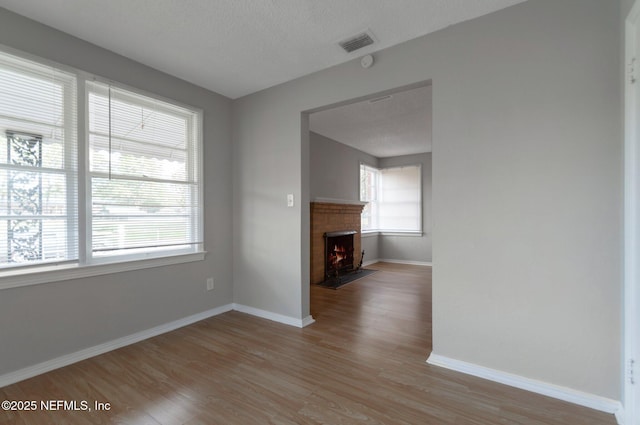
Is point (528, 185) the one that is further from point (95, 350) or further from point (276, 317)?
point (95, 350)

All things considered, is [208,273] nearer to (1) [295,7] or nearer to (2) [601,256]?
(1) [295,7]

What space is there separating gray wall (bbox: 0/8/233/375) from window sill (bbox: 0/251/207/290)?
51 mm

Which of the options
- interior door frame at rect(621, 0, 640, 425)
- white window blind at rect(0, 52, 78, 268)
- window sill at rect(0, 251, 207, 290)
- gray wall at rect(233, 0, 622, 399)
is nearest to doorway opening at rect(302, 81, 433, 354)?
gray wall at rect(233, 0, 622, 399)

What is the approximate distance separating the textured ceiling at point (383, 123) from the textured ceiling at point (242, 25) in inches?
40.3

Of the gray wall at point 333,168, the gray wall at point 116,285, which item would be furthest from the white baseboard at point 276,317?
the gray wall at point 333,168

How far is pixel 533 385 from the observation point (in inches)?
71.9

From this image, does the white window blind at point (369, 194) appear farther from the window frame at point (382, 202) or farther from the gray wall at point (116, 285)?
the gray wall at point (116, 285)

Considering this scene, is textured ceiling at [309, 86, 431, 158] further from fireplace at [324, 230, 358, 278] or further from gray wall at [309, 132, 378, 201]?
fireplace at [324, 230, 358, 278]

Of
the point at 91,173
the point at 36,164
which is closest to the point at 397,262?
the point at 91,173

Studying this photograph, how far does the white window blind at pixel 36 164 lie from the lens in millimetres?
1956

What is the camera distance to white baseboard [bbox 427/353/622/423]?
1.64 metres

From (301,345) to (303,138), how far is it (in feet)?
6.74

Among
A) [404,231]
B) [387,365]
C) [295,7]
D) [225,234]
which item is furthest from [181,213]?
[404,231]

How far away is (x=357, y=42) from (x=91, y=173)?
8.19 feet
